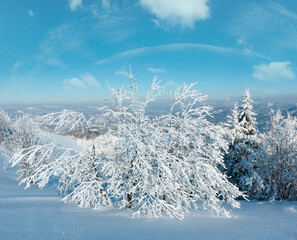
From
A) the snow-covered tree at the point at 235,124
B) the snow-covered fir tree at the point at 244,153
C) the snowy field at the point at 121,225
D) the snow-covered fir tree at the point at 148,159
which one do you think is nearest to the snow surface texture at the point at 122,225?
the snowy field at the point at 121,225

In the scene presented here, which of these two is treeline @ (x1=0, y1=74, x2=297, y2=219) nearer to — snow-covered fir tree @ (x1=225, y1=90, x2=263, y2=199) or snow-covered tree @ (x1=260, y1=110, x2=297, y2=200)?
snow-covered tree @ (x1=260, y1=110, x2=297, y2=200)

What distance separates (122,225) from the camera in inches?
202

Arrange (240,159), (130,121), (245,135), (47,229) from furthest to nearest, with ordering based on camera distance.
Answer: (245,135), (240,159), (130,121), (47,229)

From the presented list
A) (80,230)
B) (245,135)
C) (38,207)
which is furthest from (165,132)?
(245,135)

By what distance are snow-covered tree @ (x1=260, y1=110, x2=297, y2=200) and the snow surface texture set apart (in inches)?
257

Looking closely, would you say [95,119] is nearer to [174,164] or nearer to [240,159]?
[174,164]

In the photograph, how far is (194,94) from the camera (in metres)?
6.79

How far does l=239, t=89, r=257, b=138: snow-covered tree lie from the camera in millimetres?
16078

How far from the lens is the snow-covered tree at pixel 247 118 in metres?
16.1

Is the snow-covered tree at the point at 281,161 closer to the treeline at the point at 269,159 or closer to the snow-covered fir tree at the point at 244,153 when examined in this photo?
the treeline at the point at 269,159

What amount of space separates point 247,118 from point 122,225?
15.8 m

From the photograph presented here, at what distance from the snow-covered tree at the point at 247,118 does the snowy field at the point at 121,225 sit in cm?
1036

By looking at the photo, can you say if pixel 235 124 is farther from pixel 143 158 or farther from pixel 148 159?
pixel 143 158

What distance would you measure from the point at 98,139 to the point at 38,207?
336 centimetres
